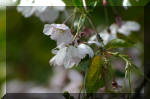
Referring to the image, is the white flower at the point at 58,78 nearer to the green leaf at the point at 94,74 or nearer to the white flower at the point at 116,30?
the white flower at the point at 116,30

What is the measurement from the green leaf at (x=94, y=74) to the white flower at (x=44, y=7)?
0.28 metres

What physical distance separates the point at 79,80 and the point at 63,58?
32.9 inches

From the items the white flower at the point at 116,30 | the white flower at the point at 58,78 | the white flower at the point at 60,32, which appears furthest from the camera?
the white flower at the point at 58,78

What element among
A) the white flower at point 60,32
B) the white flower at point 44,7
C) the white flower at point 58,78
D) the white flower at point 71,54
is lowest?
the white flower at point 58,78

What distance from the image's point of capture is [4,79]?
222 centimetres

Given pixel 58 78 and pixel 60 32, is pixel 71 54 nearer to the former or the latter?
pixel 60 32

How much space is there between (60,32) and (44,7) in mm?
237

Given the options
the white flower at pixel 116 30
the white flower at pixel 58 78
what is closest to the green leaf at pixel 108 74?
the white flower at pixel 116 30

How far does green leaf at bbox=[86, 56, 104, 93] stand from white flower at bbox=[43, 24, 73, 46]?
127mm

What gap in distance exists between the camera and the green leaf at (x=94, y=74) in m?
1.17

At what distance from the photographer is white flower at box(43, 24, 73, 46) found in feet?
3.63

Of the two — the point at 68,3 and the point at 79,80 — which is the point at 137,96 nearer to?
the point at 79,80

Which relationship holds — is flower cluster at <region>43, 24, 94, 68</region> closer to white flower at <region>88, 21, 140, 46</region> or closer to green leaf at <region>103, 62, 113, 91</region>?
green leaf at <region>103, 62, 113, 91</region>

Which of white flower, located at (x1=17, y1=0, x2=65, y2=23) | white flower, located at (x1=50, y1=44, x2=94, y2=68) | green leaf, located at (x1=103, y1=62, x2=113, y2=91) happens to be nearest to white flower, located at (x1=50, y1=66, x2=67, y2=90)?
white flower, located at (x1=17, y1=0, x2=65, y2=23)
